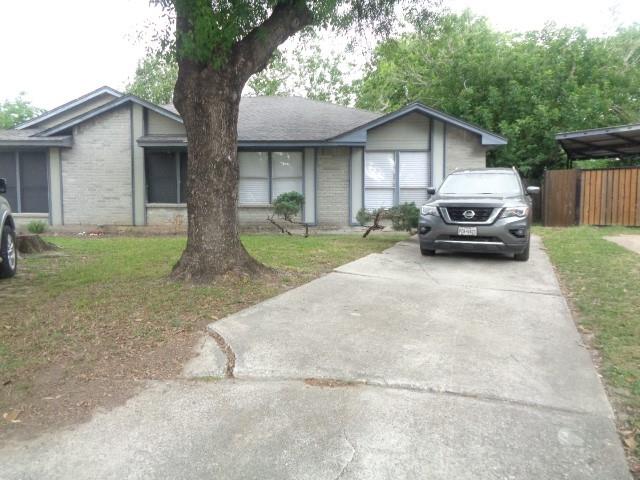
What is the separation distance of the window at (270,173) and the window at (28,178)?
621cm

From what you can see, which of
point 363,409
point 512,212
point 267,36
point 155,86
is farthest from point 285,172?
point 155,86

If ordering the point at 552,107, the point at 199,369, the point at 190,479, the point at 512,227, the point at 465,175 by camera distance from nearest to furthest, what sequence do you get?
the point at 190,479
the point at 199,369
the point at 512,227
the point at 465,175
the point at 552,107

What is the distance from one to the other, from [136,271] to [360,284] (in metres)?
3.48

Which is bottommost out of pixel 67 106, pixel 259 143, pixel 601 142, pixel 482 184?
pixel 482 184

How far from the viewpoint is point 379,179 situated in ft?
51.1

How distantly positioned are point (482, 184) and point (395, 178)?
5938 millimetres

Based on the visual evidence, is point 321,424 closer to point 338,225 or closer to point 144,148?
point 338,225

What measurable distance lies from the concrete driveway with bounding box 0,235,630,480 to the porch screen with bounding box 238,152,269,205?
1071 cm

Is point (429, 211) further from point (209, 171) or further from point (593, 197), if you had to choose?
point (593, 197)

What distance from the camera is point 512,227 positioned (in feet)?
27.1

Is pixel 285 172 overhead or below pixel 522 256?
overhead

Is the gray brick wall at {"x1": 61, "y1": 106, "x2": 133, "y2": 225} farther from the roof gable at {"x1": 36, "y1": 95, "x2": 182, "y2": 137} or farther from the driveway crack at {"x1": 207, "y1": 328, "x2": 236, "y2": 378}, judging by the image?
the driveway crack at {"x1": 207, "y1": 328, "x2": 236, "y2": 378}

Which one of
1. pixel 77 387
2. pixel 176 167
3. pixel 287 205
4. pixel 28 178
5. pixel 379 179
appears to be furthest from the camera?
pixel 28 178

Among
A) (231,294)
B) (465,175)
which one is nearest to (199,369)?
(231,294)
